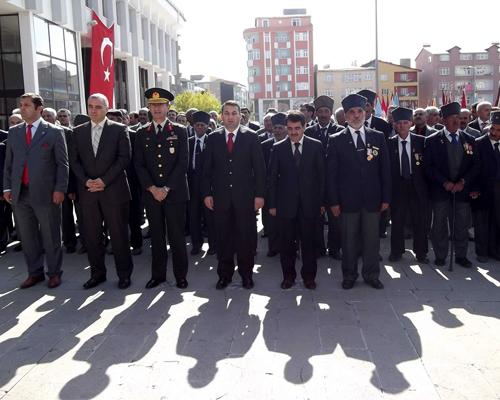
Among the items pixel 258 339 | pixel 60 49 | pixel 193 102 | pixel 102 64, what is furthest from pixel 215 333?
pixel 193 102

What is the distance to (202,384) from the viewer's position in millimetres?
3521

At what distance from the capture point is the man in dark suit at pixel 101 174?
5664 millimetres

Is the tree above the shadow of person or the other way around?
above

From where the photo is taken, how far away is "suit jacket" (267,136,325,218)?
18.3ft

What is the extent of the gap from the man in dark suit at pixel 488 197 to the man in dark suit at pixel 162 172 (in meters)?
3.91

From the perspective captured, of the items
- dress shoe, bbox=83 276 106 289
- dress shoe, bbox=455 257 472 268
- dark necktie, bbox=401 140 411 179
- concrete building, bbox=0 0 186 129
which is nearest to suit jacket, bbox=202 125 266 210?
dress shoe, bbox=83 276 106 289

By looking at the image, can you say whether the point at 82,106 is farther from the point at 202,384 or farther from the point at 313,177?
the point at 202,384

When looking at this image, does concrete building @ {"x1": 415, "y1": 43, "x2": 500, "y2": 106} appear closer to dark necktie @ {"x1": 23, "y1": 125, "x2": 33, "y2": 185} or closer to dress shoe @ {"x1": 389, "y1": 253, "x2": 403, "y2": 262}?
dress shoe @ {"x1": 389, "y1": 253, "x2": 403, "y2": 262}

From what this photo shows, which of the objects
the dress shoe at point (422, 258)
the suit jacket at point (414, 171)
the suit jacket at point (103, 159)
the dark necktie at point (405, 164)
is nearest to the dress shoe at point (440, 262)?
the dress shoe at point (422, 258)

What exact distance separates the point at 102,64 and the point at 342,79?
219 ft

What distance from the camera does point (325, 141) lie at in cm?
751

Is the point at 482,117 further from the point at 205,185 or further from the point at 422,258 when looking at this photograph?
the point at 205,185

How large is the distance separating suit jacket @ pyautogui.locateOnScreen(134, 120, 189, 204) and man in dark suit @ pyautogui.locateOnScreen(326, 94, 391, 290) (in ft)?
5.63

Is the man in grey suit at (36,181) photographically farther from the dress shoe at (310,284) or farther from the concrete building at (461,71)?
the concrete building at (461,71)
